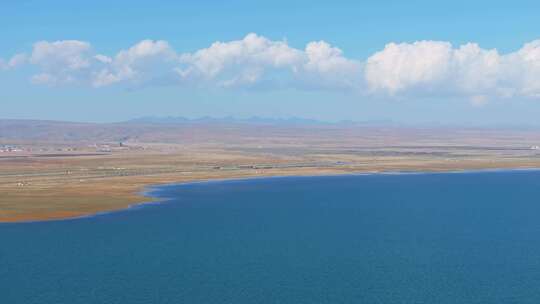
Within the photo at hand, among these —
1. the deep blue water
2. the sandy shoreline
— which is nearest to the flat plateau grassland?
the sandy shoreline

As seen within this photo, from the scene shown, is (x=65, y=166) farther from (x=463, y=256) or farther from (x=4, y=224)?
(x=463, y=256)

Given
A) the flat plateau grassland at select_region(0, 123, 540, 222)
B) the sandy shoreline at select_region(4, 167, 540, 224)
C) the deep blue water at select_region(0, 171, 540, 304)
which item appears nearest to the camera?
the deep blue water at select_region(0, 171, 540, 304)

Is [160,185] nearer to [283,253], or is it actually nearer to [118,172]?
[118,172]

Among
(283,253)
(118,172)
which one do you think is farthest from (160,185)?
(283,253)

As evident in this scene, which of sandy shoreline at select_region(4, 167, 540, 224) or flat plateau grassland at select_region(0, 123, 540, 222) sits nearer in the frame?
sandy shoreline at select_region(4, 167, 540, 224)

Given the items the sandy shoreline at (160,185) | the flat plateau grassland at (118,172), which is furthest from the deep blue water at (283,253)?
the flat plateau grassland at (118,172)

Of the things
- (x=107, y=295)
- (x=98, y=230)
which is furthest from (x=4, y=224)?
(x=107, y=295)

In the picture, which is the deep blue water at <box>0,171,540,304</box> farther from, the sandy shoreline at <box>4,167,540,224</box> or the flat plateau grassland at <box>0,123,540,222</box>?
the flat plateau grassland at <box>0,123,540,222</box>

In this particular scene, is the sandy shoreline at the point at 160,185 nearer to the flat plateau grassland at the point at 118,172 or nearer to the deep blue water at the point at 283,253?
the flat plateau grassland at the point at 118,172
